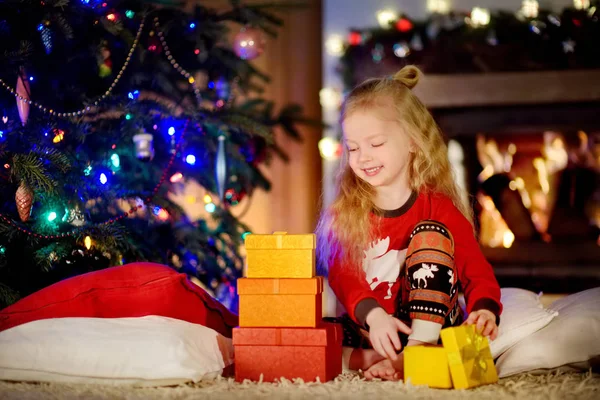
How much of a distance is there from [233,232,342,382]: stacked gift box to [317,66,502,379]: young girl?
0.48 ft

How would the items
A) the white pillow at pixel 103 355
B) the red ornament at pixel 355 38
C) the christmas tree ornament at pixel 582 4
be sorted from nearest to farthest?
the white pillow at pixel 103 355
the christmas tree ornament at pixel 582 4
the red ornament at pixel 355 38

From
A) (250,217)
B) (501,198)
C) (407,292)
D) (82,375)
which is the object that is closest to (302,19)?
(250,217)

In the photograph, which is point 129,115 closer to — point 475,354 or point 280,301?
point 280,301

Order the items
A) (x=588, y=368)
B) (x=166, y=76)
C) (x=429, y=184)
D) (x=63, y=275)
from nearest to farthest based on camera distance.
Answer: (x=588, y=368) < (x=429, y=184) < (x=63, y=275) < (x=166, y=76)

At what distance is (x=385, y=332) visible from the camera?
162 centimetres

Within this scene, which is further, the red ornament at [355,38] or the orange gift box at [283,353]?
the red ornament at [355,38]

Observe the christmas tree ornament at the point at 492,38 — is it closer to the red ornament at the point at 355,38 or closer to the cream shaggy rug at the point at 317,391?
the red ornament at the point at 355,38

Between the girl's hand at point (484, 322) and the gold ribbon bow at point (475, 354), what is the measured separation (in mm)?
26

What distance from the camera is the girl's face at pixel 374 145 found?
185cm

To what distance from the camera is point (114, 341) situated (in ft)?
5.32

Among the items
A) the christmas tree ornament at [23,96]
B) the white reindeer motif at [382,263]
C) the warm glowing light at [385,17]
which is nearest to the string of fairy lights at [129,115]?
the christmas tree ornament at [23,96]

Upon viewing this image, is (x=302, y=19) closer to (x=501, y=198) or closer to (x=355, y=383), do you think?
(x=501, y=198)

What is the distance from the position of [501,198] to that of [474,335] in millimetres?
2125

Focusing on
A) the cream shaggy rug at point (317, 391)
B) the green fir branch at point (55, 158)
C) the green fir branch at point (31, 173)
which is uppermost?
the green fir branch at point (55, 158)
